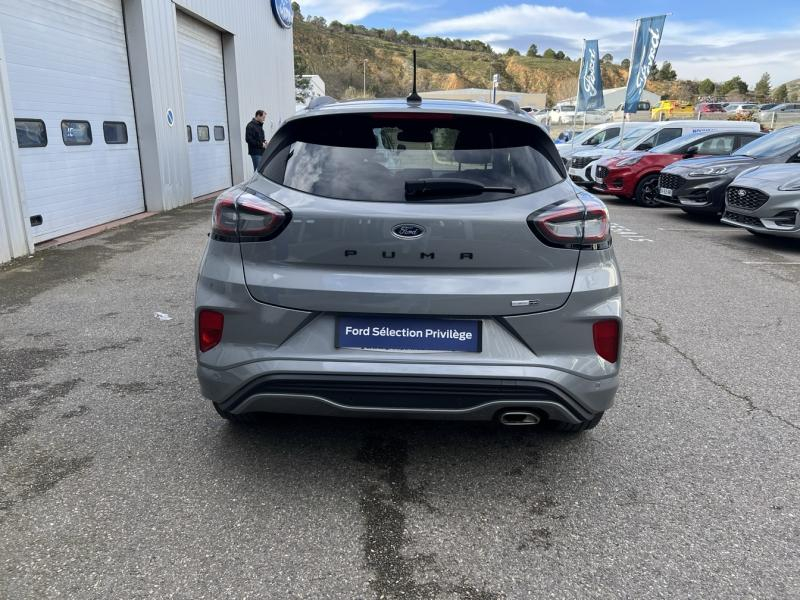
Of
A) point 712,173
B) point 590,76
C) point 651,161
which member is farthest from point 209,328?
point 590,76

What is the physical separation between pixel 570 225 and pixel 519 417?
82 centimetres

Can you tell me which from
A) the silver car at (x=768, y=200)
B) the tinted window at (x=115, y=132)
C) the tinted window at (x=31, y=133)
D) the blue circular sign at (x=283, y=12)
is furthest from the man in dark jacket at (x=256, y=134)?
the silver car at (x=768, y=200)

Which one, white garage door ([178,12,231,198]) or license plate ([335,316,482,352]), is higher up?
white garage door ([178,12,231,198])

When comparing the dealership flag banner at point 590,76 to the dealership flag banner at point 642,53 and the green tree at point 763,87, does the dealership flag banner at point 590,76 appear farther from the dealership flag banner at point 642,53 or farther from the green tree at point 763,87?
the green tree at point 763,87

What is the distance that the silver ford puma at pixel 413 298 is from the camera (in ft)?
7.89

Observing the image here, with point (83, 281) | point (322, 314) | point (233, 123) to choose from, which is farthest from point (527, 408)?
point (233, 123)

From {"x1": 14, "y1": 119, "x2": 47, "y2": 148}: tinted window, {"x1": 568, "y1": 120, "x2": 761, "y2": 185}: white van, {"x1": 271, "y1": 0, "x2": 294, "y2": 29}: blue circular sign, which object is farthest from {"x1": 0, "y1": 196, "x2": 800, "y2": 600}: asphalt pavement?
{"x1": 271, "y1": 0, "x2": 294, "y2": 29}: blue circular sign

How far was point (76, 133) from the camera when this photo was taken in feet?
29.8

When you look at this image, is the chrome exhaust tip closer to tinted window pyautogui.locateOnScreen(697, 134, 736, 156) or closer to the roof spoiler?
the roof spoiler

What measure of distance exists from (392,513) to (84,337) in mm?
3280

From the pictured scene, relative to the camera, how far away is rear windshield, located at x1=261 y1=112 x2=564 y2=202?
2531 mm

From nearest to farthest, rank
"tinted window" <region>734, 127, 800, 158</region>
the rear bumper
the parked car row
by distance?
the rear bumper
the parked car row
"tinted window" <region>734, 127, 800, 158</region>

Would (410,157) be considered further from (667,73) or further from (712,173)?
(667,73)

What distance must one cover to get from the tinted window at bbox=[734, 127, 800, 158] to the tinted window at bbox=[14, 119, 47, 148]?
11.1 m
